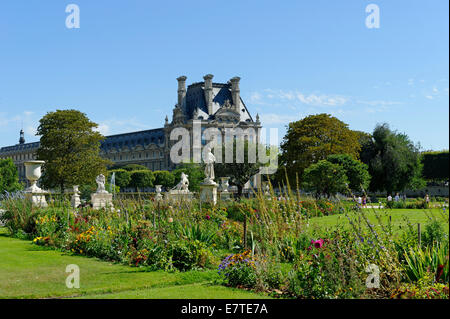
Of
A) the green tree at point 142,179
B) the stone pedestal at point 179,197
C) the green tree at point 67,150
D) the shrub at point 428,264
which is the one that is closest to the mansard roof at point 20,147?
the green tree at point 142,179

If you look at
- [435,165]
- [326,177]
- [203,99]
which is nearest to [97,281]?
[326,177]

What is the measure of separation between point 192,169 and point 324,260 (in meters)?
53.8

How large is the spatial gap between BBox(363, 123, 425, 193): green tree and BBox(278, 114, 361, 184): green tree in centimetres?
256

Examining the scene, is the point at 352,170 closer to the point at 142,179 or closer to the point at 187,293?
the point at 187,293

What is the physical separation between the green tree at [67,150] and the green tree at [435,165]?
4062 centimetres

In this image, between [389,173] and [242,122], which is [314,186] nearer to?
[389,173]

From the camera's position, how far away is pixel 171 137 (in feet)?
304

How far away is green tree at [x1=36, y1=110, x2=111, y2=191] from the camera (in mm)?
42438

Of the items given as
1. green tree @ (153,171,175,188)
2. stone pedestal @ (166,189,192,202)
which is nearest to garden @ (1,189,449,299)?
stone pedestal @ (166,189,192,202)

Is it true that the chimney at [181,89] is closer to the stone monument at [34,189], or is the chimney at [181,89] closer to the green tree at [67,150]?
the green tree at [67,150]

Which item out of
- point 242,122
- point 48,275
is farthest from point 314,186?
point 242,122

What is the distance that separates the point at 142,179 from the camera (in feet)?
262

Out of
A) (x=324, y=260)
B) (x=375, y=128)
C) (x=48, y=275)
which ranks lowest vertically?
(x=48, y=275)

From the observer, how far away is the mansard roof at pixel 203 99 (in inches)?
3558
